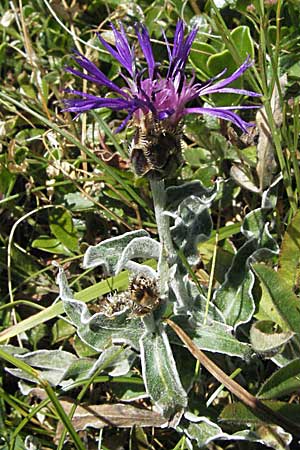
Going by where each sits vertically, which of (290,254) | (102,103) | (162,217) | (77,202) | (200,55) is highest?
(102,103)

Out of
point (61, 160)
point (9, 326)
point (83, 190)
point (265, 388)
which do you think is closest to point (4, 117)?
point (61, 160)

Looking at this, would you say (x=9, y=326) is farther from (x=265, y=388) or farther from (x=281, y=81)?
(x=281, y=81)

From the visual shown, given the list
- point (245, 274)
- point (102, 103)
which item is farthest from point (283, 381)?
point (102, 103)

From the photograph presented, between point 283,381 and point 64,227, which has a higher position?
point 64,227

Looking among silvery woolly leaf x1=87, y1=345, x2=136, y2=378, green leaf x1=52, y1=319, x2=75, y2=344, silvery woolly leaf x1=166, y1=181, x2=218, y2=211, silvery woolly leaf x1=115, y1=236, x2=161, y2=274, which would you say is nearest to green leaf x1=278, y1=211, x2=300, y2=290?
silvery woolly leaf x1=166, y1=181, x2=218, y2=211

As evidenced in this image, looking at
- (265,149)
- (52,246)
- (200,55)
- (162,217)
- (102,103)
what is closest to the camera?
(102,103)

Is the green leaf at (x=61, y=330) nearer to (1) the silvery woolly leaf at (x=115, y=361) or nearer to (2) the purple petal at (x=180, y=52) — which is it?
(1) the silvery woolly leaf at (x=115, y=361)

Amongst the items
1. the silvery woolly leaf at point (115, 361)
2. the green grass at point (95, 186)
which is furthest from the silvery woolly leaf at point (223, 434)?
the silvery woolly leaf at point (115, 361)

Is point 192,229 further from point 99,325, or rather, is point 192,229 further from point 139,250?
point 99,325
